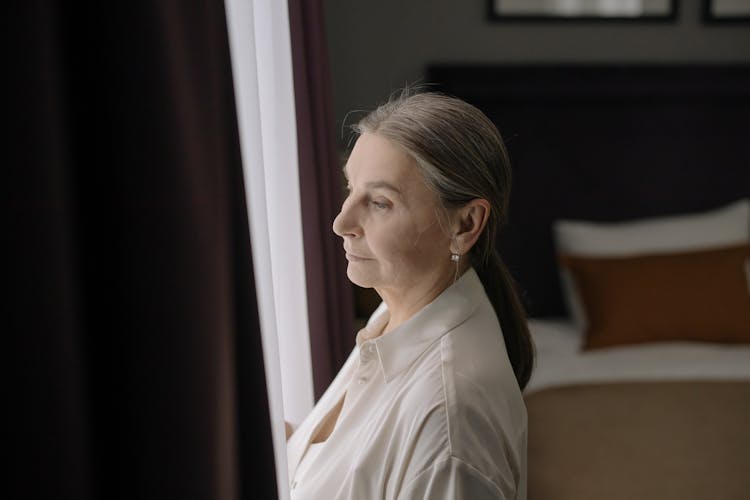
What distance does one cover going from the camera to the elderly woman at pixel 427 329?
0.83 metres

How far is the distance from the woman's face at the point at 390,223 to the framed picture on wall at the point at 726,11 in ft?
8.58

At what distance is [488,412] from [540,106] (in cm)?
240

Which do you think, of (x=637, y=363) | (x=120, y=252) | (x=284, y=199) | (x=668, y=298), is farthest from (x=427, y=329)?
(x=668, y=298)

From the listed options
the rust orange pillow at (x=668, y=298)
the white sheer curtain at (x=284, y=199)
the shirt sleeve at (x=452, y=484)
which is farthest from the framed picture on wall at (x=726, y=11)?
the shirt sleeve at (x=452, y=484)

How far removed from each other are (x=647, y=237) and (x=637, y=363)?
0.64 m

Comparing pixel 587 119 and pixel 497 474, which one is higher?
pixel 587 119

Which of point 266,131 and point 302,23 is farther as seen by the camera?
point 302,23

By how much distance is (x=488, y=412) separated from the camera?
0.85 metres

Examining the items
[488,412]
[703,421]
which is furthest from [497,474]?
[703,421]

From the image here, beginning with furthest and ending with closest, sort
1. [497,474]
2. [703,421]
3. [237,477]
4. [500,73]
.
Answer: [500,73]
[703,421]
[497,474]
[237,477]

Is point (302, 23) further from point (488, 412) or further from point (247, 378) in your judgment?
point (247, 378)

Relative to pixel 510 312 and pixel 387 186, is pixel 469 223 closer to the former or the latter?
pixel 387 186

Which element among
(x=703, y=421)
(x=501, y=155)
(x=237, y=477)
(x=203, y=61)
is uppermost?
(x=203, y=61)

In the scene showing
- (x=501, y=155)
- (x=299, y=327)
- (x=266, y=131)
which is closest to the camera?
(x=501, y=155)
